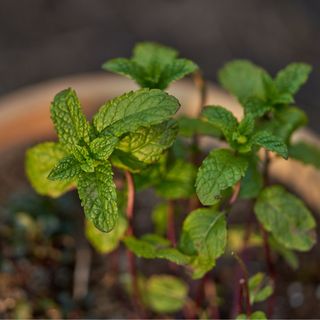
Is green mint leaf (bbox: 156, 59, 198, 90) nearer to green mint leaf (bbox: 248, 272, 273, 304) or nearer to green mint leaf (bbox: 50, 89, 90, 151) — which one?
green mint leaf (bbox: 50, 89, 90, 151)

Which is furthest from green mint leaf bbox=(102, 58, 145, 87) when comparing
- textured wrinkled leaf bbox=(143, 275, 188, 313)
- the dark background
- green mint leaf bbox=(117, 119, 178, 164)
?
the dark background

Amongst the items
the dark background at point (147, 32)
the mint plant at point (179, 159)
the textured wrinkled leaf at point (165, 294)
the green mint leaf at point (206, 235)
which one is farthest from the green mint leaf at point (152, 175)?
the dark background at point (147, 32)

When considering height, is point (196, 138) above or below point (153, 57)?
below

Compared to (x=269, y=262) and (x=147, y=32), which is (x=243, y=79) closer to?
(x=269, y=262)

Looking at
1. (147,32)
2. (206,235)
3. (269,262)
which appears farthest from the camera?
(147,32)

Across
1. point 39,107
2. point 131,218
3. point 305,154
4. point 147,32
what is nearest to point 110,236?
point 131,218

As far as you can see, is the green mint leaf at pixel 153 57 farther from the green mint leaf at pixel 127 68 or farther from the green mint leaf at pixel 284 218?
the green mint leaf at pixel 284 218

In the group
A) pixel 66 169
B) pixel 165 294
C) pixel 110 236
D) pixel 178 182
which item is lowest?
pixel 165 294
